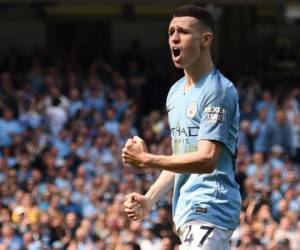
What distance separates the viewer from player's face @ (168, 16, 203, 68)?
17.1 ft

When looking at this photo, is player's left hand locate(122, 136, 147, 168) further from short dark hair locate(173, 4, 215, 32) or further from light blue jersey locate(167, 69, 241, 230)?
short dark hair locate(173, 4, 215, 32)

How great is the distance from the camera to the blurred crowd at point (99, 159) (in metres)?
13.2

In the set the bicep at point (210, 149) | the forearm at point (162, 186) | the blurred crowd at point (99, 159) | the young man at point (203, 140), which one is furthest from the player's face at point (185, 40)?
the blurred crowd at point (99, 159)

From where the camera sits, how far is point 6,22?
23531 millimetres

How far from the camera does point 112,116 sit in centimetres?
1812

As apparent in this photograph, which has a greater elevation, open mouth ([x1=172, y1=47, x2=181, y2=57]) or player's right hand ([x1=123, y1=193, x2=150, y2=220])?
open mouth ([x1=172, y1=47, x2=181, y2=57])

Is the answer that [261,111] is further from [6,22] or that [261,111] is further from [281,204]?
[6,22]

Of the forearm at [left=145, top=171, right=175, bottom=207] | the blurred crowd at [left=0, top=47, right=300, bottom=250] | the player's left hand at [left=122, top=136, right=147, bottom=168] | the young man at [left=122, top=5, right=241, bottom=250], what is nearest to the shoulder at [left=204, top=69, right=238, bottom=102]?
the young man at [left=122, top=5, right=241, bottom=250]

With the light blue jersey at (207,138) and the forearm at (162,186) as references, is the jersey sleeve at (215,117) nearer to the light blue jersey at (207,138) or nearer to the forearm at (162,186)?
the light blue jersey at (207,138)

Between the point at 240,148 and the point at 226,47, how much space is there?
25.0ft

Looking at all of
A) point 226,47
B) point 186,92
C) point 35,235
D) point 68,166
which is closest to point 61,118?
point 68,166

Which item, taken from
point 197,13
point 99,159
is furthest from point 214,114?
point 99,159

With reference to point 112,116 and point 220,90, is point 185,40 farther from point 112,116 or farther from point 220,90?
point 112,116

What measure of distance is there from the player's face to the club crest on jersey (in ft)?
0.69
